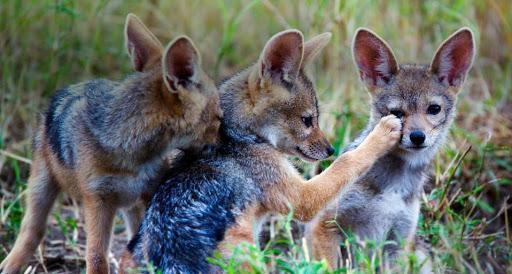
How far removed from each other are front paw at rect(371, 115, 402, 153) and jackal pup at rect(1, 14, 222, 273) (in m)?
1.05

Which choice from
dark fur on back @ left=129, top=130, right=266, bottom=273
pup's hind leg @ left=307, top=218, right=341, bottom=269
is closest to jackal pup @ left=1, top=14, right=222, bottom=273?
dark fur on back @ left=129, top=130, right=266, bottom=273

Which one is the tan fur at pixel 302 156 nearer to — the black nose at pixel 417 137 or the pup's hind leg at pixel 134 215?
the black nose at pixel 417 137

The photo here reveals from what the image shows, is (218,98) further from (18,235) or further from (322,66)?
(322,66)

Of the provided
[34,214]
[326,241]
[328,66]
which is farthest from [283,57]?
[328,66]

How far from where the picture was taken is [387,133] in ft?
19.4

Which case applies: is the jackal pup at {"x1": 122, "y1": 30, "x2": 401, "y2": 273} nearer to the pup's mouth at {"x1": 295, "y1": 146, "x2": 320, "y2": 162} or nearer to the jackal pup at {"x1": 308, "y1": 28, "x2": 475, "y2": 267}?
the pup's mouth at {"x1": 295, "y1": 146, "x2": 320, "y2": 162}

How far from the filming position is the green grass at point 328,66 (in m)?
7.00

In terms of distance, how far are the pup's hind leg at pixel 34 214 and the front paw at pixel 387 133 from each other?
86.5 inches

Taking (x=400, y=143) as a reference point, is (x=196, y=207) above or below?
below

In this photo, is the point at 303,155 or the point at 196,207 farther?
the point at 303,155

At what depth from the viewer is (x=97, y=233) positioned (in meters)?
5.75

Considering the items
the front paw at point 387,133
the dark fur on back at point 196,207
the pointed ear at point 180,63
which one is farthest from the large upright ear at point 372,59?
the pointed ear at point 180,63

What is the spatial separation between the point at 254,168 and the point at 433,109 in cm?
138

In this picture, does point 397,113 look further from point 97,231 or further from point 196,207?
point 97,231
